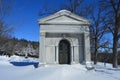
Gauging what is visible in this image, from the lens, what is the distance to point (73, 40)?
17328mm

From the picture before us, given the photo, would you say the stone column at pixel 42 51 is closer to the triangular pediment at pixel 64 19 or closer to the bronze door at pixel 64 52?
the triangular pediment at pixel 64 19

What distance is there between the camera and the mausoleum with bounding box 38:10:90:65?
16980 mm

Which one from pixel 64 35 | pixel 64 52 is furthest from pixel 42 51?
pixel 64 35

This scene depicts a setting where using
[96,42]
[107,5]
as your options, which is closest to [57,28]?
[107,5]

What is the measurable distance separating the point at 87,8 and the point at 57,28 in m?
18.8

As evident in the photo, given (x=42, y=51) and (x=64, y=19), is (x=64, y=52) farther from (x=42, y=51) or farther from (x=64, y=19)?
A: (x=64, y=19)

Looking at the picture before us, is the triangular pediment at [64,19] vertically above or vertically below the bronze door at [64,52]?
above

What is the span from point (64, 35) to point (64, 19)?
142 centimetres

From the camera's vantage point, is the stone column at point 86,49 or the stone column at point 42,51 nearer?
the stone column at point 42,51

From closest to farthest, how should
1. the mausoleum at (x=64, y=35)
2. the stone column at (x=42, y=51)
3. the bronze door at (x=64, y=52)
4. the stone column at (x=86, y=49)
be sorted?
1. the stone column at (x=42, y=51)
2. the stone column at (x=86, y=49)
3. the mausoleum at (x=64, y=35)
4. the bronze door at (x=64, y=52)

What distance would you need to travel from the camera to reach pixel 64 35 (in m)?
17.2

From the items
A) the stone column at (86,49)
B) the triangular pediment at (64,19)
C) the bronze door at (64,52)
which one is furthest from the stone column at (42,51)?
the stone column at (86,49)

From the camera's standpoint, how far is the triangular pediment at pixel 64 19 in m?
17.1

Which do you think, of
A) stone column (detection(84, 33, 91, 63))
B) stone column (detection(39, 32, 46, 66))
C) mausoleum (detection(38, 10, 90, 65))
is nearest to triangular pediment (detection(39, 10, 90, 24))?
mausoleum (detection(38, 10, 90, 65))
